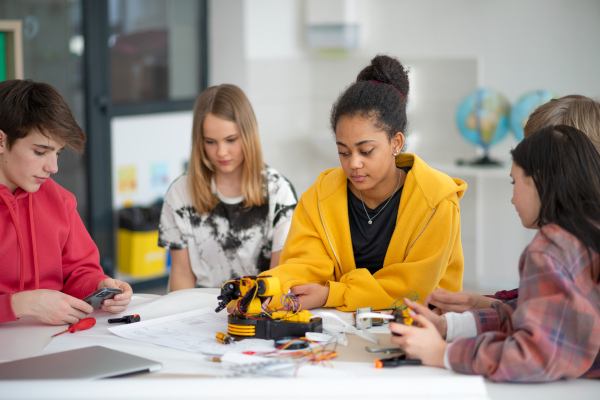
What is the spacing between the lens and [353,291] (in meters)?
1.69

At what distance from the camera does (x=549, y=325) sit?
1189mm

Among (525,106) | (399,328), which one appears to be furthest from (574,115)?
(525,106)

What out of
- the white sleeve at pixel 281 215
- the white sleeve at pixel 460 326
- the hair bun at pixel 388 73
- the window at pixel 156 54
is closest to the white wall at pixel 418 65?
the window at pixel 156 54

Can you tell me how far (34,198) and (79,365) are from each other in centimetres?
73

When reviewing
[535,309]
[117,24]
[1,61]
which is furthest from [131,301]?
[117,24]

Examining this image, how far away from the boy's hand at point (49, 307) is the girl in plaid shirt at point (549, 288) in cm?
77

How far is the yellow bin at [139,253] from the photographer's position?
400cm

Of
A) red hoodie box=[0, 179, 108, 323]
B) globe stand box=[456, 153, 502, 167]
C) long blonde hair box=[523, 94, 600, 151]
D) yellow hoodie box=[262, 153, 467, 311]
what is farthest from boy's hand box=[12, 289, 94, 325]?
globe stand box=[456, 153, 502, 167]

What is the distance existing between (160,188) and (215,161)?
6.66 feet

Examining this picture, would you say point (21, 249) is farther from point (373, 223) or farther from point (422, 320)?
point (422, 320)

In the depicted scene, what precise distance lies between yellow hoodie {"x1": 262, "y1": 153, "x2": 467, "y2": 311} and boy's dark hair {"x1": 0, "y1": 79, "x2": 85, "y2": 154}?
0.66 m

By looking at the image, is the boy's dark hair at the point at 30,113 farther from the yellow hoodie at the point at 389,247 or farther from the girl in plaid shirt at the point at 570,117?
the girl in plaid shirt at the point at 570,117

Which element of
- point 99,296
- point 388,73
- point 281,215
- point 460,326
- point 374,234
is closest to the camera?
point 460,326

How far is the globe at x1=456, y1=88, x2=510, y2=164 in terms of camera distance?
3789mm
